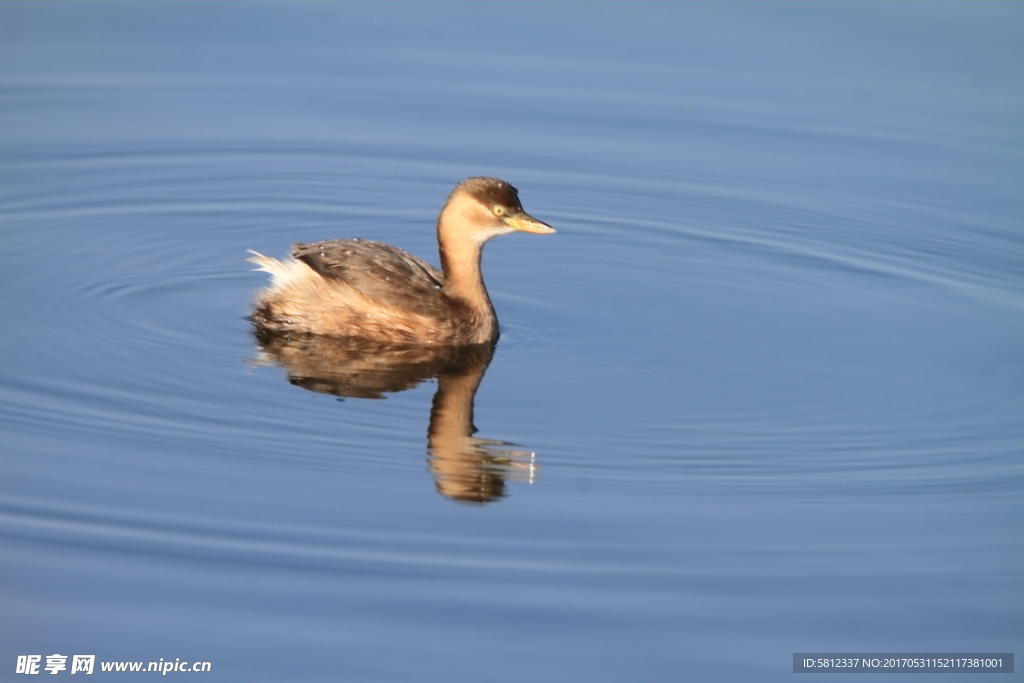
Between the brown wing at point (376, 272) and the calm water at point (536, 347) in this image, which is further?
the brown wing at point (376, 272)

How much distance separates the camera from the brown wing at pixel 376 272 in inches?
356

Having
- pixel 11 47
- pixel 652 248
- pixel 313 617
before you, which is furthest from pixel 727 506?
pixel 11 47

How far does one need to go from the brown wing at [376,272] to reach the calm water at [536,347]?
0.37 m

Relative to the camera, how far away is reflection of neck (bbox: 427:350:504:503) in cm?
705

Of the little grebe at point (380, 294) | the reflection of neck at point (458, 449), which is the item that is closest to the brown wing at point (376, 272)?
the little grebe at point (380, 294)

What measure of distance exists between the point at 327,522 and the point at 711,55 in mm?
8935

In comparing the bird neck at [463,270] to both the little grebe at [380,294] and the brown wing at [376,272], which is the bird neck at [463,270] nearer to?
the little grebe at [380,294]

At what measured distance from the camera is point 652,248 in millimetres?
10859

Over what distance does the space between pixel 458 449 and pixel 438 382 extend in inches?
44.0

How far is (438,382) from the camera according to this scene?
8.51 metres

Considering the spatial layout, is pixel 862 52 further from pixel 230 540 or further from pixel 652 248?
pixel 230 540

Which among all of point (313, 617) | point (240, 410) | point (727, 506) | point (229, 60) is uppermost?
point (229, 60)

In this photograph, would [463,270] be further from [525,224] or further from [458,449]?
[458,449]

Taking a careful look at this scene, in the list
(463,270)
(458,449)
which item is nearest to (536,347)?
(463,270)
